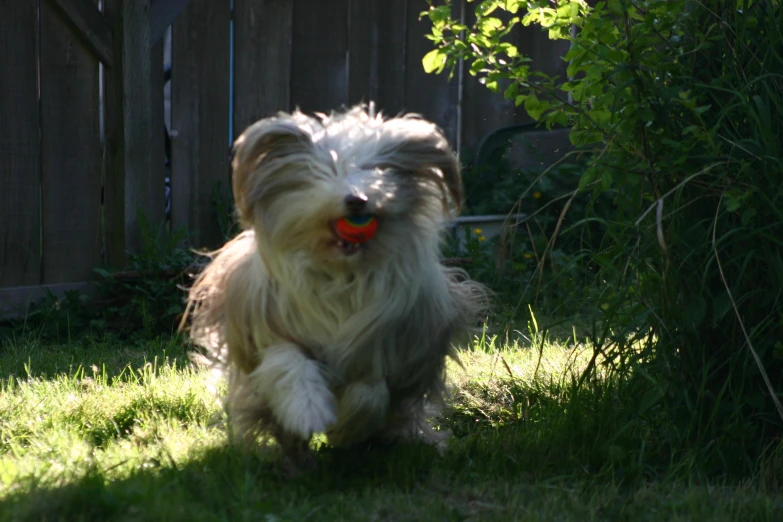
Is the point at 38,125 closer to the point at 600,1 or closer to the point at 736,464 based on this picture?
the point at 600,1

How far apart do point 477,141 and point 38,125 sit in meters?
3.18

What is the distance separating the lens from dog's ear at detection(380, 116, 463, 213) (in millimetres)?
3178

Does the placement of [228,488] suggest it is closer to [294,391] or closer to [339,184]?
[294,391]

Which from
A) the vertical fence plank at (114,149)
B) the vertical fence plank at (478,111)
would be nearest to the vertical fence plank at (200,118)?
the vertical fence plank at (114,149)

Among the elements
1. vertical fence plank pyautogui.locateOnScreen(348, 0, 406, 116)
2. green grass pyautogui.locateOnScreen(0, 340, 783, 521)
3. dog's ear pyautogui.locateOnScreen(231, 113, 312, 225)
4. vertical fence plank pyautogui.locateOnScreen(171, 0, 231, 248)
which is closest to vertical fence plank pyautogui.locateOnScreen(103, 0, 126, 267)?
vertical fence plank pyautogui.locateOnScreen(171, 0, 231, 248)

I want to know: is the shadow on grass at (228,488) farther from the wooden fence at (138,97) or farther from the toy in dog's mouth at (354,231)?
the wooden fence at (138,97)

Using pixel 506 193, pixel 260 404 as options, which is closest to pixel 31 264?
pixel 260 404

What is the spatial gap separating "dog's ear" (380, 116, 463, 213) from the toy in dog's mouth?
221mm

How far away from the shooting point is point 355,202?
9.64 feet

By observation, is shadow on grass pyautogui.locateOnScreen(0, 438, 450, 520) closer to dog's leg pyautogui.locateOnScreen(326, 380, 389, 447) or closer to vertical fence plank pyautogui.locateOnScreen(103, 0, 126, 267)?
dog's leg pyautogui.locateOnScreen(326, 380, 389, 447)

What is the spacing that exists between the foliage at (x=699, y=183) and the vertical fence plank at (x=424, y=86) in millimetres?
3675

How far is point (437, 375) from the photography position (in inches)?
134

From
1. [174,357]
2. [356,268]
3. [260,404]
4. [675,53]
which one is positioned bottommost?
[174,357]

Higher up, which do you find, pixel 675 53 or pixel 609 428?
pixel 675 53
